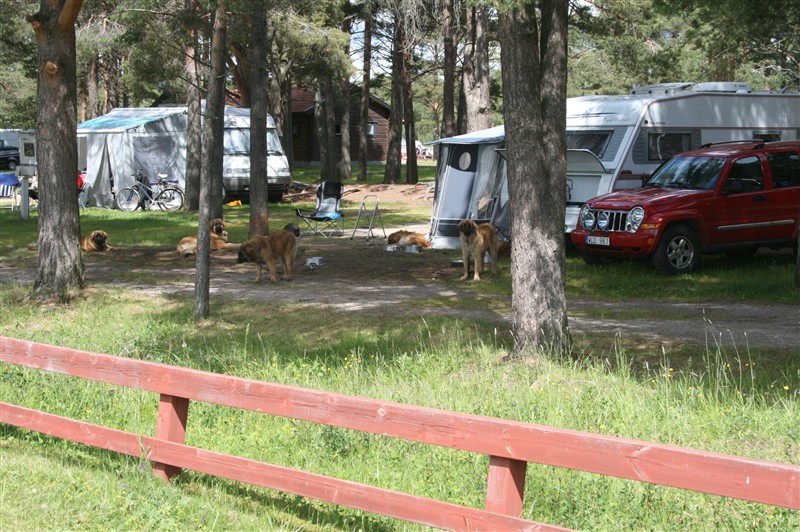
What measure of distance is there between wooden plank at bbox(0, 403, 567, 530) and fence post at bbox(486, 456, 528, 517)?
0.04 m

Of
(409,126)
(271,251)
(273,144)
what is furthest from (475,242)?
(409,126)

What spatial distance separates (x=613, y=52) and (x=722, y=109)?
82.3 feet

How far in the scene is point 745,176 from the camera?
14477mm

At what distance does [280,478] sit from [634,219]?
400 inches

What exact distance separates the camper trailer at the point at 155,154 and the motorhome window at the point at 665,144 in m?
15.2

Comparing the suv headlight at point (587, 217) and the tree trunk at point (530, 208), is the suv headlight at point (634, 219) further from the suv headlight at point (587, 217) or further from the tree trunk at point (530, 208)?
the tree trunk at point (530, 208)

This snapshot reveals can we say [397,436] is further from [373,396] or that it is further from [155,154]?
[155,154]

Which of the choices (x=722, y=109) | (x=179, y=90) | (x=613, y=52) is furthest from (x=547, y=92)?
(x=613, y=52)

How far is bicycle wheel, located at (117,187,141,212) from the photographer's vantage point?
27.9 m

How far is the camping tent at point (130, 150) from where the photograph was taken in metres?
28.6

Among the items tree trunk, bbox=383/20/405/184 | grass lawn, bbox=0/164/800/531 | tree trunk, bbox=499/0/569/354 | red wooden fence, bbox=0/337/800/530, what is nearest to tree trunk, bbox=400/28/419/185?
tree trunk, bbox=383/20/405/184

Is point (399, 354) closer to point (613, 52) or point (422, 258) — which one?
point (422, 258)

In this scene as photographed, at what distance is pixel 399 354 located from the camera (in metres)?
8.78

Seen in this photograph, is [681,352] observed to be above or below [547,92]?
below
